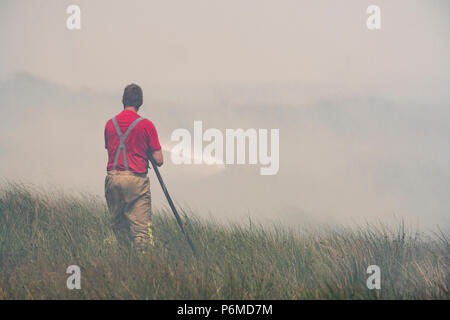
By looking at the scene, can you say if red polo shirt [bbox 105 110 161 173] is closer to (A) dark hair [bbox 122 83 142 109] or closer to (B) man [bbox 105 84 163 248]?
(B) man [bbox 105 84 163 248]

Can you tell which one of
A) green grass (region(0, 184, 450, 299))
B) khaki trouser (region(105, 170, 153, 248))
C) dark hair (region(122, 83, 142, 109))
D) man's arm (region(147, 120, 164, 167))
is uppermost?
dark hair (region(122, 83, 142, 109))

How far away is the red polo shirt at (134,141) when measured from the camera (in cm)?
583

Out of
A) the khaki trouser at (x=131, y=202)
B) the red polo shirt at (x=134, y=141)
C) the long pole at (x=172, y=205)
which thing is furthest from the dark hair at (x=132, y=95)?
the khaki trouser at (x=131, y=202)

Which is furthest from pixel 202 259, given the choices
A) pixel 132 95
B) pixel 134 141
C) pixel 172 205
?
pixel 132 95

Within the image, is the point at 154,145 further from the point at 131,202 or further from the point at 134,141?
the point at 131,202

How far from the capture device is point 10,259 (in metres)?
5.91

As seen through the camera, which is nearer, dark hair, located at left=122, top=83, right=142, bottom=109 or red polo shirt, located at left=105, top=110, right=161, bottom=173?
red polo shirt, located at left=105, top=110, right=161, bottom=173

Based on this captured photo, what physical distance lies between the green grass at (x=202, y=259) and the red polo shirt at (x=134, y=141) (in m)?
1.07

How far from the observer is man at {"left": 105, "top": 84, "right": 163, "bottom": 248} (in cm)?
584

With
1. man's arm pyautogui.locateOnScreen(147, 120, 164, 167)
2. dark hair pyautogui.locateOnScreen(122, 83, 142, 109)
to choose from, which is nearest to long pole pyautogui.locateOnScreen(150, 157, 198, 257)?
man's arm pyautogui.locateOnScreen(147, 120, 164, 167)

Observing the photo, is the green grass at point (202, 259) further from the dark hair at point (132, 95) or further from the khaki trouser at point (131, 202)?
the dark hair at point (132, 95)

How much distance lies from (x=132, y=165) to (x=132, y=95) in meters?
0.90
